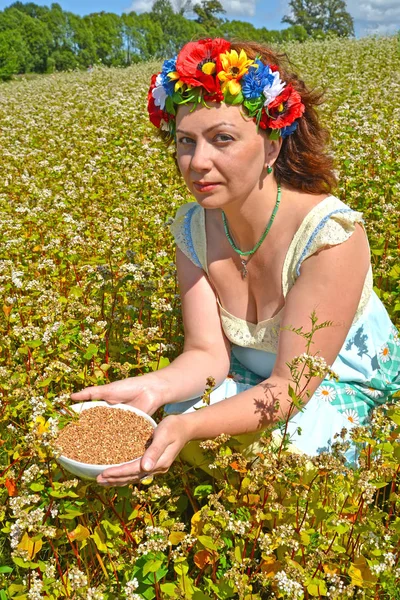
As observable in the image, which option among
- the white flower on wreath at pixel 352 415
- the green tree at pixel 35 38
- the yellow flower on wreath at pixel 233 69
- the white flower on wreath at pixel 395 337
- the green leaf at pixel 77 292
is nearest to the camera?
the yellow flower on wreath at pixel 233 69

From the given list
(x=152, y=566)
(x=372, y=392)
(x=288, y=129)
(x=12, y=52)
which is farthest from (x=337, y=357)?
(x=12, y=52)

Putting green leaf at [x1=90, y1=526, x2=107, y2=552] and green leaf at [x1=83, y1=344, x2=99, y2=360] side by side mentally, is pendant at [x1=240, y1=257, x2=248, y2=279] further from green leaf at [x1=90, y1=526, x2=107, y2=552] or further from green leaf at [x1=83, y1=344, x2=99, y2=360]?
green leaf at [x1=90, y1=526, x2=107, y2=552]

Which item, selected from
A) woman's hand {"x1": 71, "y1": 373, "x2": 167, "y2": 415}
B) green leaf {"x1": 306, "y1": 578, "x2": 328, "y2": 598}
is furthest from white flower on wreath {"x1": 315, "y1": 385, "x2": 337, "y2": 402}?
green leaf {"x1": 306, "y1": 578, "x2": 328, "y2": 598}

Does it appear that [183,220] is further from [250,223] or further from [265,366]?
[265,366]

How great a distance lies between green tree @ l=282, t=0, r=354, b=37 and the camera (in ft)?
239

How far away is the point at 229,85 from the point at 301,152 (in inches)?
18.8

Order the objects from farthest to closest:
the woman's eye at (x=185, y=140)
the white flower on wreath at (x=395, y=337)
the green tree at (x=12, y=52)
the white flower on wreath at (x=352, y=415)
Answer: the green tree at (x=12, y=52)
the white flower on wreath at (x=395, y=337)
the white flower on wreath at (x=352, y=415)
the woman's eye at (x=185, y=140)

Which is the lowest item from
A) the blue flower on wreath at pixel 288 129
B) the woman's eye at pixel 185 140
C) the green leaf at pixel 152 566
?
the green leaf at pixel 152 566

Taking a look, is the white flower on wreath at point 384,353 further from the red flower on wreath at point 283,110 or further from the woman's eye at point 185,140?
the woman's eye at point 185,140

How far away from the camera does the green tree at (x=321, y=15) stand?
7275 centimetres

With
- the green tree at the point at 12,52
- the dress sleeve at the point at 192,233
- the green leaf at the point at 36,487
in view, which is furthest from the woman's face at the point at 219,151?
the green tree at the point at 12,52

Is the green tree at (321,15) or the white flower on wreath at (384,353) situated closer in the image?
the white flower on wreath at (384,353)

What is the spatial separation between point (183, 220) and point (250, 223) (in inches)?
23.1

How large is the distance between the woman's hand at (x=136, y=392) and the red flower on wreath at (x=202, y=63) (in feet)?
3.94
